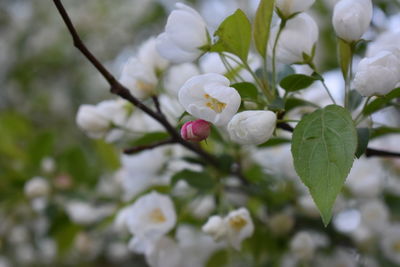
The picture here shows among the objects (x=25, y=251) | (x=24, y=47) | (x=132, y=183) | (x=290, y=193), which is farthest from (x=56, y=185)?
(x=24, y=47)

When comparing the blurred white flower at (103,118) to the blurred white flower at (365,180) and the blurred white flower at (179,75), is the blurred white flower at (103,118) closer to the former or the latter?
the blurred white flower at (179,75)

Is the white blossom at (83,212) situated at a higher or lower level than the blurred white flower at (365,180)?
higher

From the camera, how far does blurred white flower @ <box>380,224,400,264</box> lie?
1227 millimetres

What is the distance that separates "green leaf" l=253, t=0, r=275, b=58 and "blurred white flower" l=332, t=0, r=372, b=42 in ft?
0.31

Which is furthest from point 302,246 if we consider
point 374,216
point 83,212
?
point 83,212

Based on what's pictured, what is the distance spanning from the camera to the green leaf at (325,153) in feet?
1.87

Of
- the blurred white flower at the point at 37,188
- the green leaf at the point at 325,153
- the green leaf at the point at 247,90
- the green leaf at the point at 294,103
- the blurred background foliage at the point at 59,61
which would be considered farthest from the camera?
the blurred background foliage at the point at 59,61

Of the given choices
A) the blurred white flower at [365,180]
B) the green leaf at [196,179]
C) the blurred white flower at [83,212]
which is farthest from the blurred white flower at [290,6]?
the blurred white flower at [83,212]

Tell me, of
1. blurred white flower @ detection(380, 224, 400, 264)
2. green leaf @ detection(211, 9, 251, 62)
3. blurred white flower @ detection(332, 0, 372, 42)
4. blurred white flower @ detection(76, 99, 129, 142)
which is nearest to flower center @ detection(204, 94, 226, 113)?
green leaf @ detection(211, 9, 251, 62)

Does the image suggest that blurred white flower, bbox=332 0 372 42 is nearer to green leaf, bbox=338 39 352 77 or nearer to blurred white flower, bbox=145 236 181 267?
green leaf, bbox=338 39 352 77

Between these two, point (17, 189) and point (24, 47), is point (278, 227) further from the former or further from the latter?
point (24, 47)

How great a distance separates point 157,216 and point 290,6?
1.43 feet

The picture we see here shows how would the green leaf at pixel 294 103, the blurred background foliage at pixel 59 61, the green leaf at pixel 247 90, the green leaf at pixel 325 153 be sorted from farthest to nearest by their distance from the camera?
the blurred background foliage at pixel 59 61, the green leaf at pixel 294 103, the green leaf at pixel 247 90, the green leaf at pixel 325 153

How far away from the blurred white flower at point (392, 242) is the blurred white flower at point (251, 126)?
2.47ft
